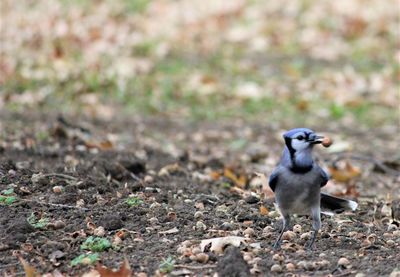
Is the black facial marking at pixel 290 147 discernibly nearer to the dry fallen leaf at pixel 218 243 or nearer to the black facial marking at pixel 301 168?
the black facial marking at pixel 301 168

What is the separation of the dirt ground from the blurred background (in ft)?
7.62

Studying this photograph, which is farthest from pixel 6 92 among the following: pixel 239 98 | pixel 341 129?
pixel 341 129

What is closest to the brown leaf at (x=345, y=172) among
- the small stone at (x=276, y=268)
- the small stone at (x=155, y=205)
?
the small stone at (x=155, y=205)

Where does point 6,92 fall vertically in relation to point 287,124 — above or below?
above

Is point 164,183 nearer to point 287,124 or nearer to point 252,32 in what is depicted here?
point 287,124

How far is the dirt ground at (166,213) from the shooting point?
396cm

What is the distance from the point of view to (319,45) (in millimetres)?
12398

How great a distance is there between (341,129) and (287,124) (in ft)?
1.95

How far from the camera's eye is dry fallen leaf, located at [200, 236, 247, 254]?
4102 millimetres

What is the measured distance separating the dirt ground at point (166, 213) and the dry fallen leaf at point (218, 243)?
0.03 meters

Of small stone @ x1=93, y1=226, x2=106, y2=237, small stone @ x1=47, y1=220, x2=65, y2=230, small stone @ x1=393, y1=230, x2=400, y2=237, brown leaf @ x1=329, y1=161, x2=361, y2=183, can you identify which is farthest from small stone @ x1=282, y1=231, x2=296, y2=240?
brown leaf @ x1=329, y1=161, x2=361, y2=183

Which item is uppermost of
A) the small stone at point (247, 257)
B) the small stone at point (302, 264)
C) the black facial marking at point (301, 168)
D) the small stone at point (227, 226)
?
the black facial marking at point (301, 168)

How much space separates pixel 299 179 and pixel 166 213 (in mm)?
852

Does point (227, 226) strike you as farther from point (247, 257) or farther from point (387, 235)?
point (387, 235)
